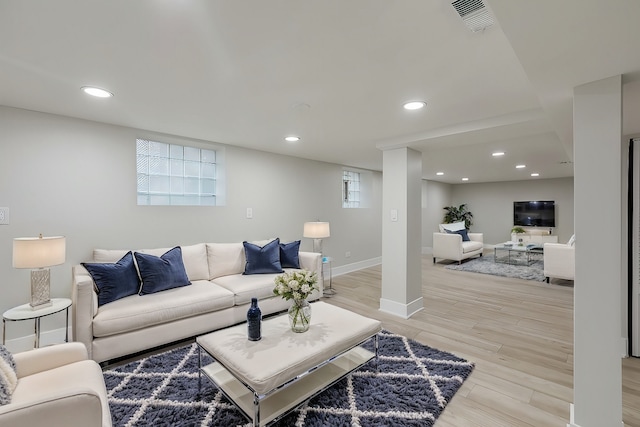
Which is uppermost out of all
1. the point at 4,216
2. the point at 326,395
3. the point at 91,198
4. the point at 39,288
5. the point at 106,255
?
the point at 91,198

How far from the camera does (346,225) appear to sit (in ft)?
19.3

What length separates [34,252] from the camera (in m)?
2.22

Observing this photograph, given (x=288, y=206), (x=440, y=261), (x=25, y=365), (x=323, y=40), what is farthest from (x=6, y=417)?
(x=440, y=261)

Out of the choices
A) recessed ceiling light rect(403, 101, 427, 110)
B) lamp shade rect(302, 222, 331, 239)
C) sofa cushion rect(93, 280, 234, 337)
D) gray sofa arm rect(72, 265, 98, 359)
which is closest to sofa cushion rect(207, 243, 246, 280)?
sofa cushion rect(93, 280, 234, 337)

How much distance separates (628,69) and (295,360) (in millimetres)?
2360

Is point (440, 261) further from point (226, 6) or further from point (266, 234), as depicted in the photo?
point (226, 6)

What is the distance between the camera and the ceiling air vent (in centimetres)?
123

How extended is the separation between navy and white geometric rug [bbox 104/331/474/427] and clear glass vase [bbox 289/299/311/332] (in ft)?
1.54

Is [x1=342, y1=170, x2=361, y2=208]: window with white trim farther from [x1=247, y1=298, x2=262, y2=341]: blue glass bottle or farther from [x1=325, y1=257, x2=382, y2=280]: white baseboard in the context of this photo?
[x1=247, y1=298, x2=262, y2=341]: blue glass bottle

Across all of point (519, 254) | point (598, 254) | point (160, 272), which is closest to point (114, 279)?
point (160, 272)

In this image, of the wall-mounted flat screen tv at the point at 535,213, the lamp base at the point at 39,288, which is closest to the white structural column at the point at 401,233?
the lamp base at the point at 39,288

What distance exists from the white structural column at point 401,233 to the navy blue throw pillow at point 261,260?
1.42 meters

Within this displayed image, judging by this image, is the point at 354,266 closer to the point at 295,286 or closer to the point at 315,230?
the point at 315,230

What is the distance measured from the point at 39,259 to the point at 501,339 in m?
4.16
